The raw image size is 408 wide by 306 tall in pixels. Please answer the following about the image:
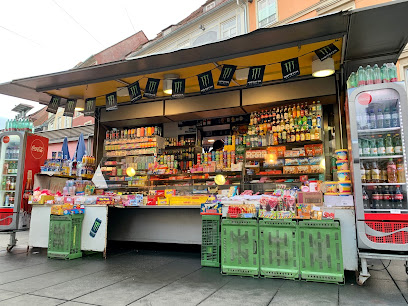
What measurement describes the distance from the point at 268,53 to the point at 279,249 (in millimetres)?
4043

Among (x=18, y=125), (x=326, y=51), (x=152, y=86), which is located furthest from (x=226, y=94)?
(x=18, y=125)

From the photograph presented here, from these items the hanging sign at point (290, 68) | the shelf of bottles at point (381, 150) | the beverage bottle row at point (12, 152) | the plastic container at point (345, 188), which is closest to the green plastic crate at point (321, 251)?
the plastic container at point (345, 188)

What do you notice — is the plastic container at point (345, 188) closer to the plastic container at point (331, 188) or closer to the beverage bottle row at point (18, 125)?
the plastic container at point (331, 188)

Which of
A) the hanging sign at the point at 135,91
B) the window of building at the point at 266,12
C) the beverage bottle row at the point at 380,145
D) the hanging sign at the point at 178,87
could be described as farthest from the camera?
the window of building at the point at 266,12

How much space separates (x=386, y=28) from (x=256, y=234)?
4242mm

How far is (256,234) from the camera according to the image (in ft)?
16.0

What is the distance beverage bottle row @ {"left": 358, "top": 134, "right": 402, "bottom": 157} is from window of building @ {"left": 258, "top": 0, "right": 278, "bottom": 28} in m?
11.9

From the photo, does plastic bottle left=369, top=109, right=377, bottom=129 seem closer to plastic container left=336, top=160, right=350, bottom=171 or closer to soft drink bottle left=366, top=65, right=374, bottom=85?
soft drink bottle left=366, top=65, right=374, bottom=85

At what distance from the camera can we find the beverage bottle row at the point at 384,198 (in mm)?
4500

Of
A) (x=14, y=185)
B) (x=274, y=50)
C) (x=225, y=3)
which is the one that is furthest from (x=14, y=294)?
(x=225, y=3)

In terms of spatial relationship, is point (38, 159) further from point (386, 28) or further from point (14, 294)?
point (386, 28)

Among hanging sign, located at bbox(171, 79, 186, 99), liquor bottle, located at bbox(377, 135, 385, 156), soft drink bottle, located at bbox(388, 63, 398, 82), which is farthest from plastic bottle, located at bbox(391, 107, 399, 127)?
hanging sign, located at bbox(171, 79, 186, 99)

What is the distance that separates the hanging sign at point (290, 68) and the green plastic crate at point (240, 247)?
10.7 feet

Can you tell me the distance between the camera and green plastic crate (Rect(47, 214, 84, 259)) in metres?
6.26
